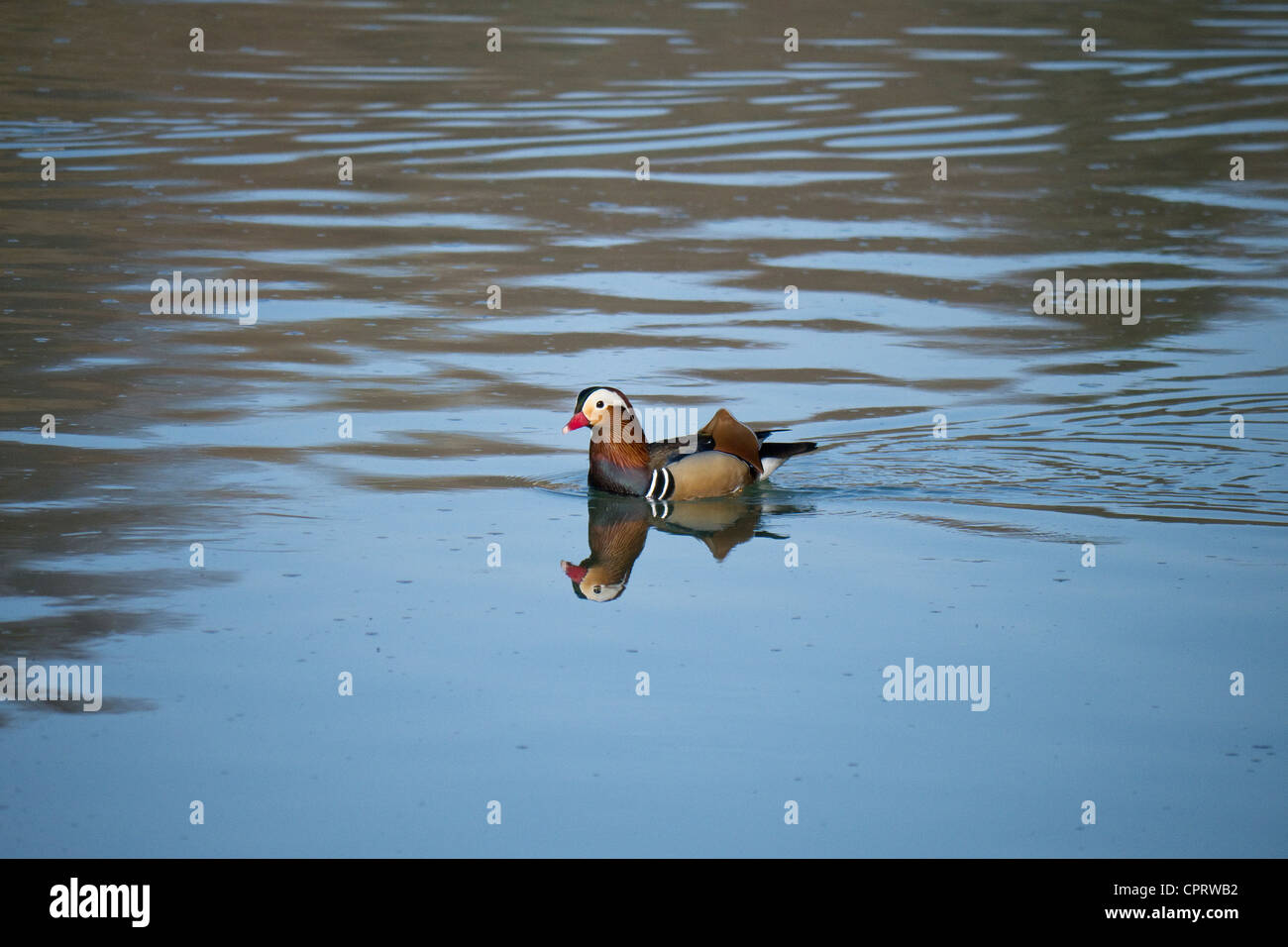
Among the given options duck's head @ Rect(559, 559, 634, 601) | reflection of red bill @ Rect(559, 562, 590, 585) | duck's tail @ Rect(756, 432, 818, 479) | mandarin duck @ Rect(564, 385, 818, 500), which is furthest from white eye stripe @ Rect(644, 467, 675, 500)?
reflection of red bill @ Rect(559, 562, 590, 585)

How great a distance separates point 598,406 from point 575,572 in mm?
1540

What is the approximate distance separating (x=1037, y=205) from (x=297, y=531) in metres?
12.8

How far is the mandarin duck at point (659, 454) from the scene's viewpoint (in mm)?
11172

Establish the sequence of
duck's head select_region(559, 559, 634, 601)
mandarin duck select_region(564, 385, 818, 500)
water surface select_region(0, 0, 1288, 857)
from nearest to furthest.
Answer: water surface select_region(0, 0, 1288, 857) < duck's head select_region(559, 559, 634, 601) < mandarin duck select_region(564, 385, 818, 500)

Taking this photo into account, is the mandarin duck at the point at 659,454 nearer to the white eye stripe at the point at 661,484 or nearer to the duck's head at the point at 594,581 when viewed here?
the white eye stripe at the point at 661,484

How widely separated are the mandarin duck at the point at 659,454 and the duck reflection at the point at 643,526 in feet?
0.33

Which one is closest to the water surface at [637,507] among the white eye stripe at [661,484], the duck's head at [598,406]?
the white eye stripe at [661,484]

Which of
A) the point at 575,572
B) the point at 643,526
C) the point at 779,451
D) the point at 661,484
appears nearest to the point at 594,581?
the point at 575,572

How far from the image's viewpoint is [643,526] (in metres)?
11.0

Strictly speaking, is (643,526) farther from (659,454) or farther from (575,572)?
(575,572)

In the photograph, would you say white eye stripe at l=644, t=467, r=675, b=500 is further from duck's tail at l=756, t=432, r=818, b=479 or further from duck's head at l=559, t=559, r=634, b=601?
duck's head at l=559, t=559, r=634, b=601

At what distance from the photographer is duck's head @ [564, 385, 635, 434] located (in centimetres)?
1117

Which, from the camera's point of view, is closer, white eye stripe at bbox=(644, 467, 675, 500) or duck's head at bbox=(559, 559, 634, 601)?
duck's head at bbox=(559, 559, 634, 601)

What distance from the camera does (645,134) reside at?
25.2 metres
